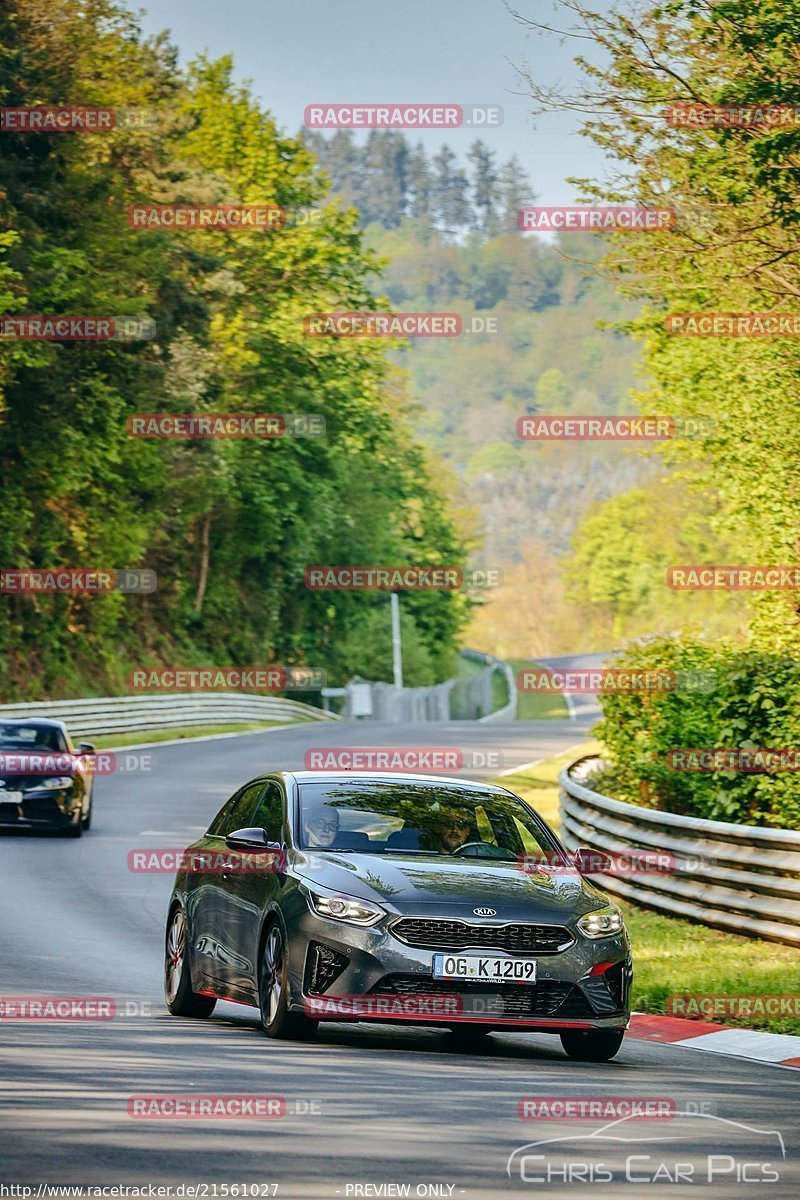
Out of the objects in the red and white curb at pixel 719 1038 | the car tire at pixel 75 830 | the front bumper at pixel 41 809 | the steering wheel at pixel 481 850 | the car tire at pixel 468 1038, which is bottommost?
the car tire at pixel 75 830

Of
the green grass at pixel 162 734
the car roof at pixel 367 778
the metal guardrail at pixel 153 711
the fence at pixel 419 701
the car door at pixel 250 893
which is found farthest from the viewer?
the fence at pixel 419 701

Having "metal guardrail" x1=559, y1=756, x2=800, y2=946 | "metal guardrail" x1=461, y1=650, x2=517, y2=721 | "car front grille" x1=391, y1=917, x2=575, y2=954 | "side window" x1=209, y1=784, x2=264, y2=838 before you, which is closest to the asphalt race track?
"car front grille" x1=391, y1=917, x2=575, y2=954

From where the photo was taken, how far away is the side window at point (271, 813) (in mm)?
10992

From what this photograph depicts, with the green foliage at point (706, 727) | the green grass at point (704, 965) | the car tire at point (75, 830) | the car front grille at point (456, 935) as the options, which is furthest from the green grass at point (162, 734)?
the car front grille at point (456, 935)

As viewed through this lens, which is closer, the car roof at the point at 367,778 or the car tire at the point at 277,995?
the car tire at the point at 277,995

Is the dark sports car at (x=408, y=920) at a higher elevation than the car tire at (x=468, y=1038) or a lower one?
higher

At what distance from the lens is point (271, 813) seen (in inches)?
444

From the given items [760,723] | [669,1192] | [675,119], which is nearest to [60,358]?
[675,119]

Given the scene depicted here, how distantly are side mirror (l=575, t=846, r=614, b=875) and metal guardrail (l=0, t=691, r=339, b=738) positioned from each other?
74.3ft

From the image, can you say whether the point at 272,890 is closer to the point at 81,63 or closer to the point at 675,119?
the point at 675,119

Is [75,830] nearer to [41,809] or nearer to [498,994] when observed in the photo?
[41,809]

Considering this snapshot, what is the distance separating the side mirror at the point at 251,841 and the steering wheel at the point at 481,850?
99cm

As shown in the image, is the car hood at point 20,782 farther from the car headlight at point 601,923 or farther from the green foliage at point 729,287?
the car headlight at point 601,923

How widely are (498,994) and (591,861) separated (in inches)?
269
